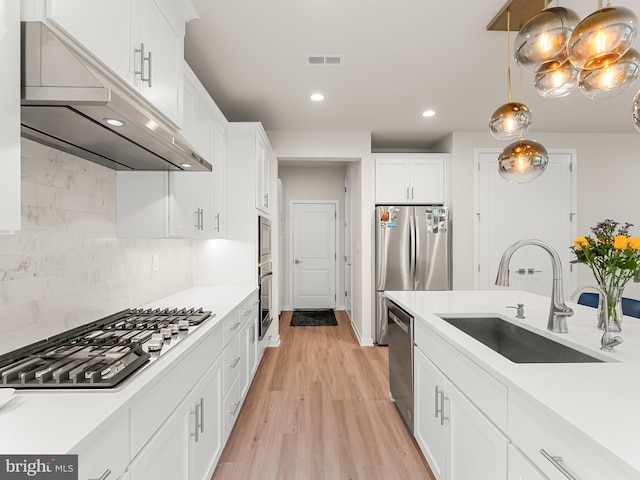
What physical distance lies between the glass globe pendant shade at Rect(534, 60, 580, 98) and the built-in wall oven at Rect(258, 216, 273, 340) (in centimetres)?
254

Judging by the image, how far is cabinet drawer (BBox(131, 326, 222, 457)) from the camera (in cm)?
105

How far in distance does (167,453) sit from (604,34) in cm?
215

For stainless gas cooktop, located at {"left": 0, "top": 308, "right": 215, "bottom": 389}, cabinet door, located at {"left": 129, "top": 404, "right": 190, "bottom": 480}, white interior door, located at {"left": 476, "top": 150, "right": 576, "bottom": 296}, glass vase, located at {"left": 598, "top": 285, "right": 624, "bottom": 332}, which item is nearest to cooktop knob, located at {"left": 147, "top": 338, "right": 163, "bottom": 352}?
stainless gas cooktop, located at {"left": 0, "top": 308, "right": 215, "bottom": 389}

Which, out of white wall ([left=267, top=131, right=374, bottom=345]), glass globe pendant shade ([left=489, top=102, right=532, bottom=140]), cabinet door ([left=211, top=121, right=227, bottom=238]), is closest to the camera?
glass globe pendant shade ([left=489, top=102, right=532, bottom=140])

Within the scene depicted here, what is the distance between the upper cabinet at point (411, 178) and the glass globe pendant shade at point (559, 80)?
9.23 feet

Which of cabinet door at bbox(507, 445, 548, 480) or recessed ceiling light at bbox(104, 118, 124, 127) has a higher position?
recessed ceiling light at bbox(104, 118, 124, 127)

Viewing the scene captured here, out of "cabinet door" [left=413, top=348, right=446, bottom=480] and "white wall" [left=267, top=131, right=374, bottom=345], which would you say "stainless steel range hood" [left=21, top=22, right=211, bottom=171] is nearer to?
"cabinet door" [left=413, top=348, right=446, bottom=480]

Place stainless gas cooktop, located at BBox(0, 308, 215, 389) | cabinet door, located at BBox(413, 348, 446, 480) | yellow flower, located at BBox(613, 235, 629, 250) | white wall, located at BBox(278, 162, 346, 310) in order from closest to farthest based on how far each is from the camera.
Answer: stainless gas cooktop, located at BBox(0, 308, 215, 389) < yellow flower, located at BBox(613, 235, 629, 250) < cabinet door, located at BBox(413, 348, 446, 480) < white wall, located at BBox(278, 162, 346, 310)

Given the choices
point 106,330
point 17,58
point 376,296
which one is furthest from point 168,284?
point 376,296

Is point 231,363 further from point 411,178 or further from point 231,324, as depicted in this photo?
point 411,178

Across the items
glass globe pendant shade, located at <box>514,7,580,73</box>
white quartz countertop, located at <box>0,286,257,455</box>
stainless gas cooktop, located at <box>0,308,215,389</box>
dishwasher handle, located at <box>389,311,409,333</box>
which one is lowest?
dishwasher handle, located at <box>389,311,409,333</box>

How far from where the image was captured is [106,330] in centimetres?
164

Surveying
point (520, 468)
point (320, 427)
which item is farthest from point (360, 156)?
point (520, 468)

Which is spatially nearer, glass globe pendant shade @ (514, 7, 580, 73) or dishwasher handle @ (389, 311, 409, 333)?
glass globe pendant shade @ (514, 7, 580, 73)
